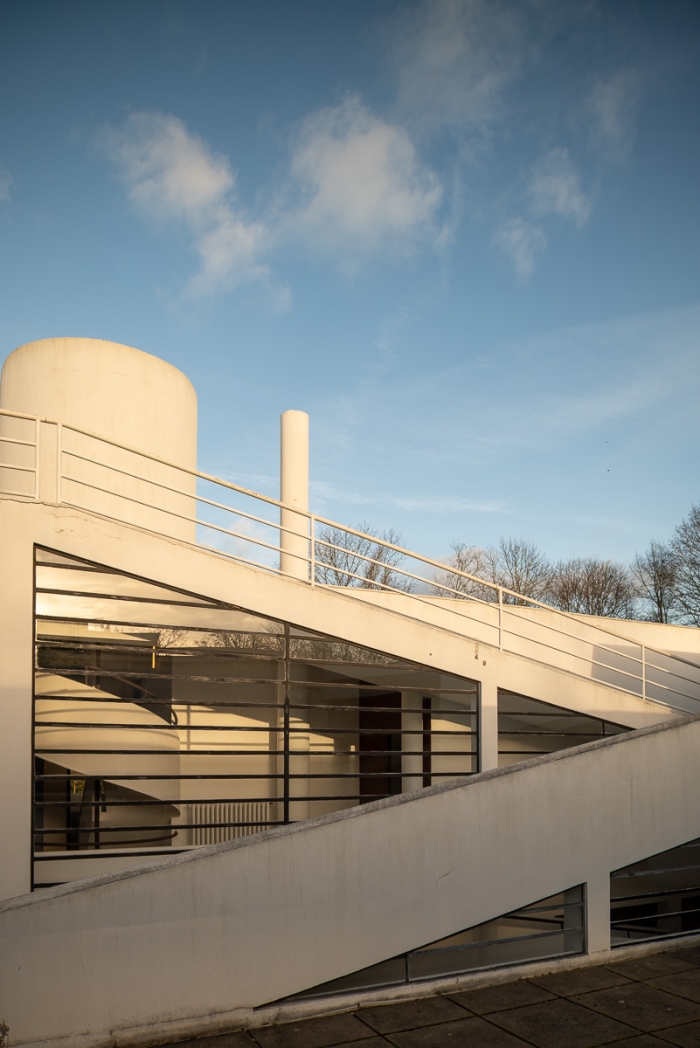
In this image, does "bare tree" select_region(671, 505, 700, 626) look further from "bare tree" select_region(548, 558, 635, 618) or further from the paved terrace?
the paved terrace

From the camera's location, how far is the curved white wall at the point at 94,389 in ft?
35.8

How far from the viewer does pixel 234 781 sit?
1105 centimetres

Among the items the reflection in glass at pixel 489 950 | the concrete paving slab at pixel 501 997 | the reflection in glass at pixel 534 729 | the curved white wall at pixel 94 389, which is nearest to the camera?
the concrete paving slab at pixel 501 997

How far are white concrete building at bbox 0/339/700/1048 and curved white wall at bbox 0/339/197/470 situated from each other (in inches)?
1.3

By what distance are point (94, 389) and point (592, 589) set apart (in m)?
38.3

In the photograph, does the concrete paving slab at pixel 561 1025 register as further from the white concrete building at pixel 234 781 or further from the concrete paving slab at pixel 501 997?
the white concrete building at pixel 234 781

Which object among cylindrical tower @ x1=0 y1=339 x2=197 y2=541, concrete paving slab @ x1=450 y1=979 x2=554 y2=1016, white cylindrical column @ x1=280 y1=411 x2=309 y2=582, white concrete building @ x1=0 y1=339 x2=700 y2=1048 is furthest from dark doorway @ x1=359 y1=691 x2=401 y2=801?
concrete paving slab @ x1=450 y1=979 x2=554 y2=1016

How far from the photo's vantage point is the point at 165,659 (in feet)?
32.3

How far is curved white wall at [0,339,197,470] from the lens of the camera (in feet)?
35.8

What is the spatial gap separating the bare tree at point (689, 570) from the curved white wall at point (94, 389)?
28075 mm

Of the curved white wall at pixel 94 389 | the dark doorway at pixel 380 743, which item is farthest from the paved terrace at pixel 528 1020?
the curved white wall at pixel 94 389

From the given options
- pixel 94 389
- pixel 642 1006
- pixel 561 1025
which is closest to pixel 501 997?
pixel 561 1025

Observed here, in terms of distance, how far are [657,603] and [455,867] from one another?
38123 mm

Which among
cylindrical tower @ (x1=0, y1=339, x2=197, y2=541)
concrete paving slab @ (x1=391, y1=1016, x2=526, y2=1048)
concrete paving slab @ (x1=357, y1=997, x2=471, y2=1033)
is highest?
cylindrical tower @ (x1=0, y1=339, x2=197, y2=541)
